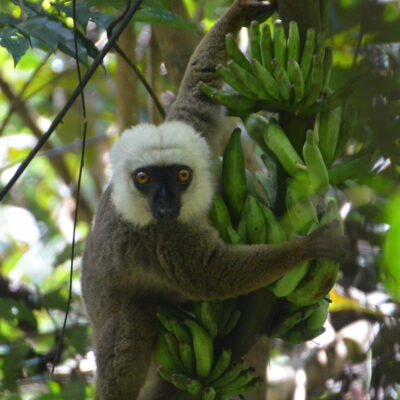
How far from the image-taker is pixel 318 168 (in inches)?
88.4

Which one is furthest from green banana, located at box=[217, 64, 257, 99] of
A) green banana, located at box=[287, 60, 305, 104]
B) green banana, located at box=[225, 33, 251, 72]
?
green banana, located at box=[287, 60, 305, 104]

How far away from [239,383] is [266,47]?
164 centimetres

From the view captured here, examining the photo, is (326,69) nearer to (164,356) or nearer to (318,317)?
(318,317)

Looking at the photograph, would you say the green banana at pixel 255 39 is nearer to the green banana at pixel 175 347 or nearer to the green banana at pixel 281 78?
the green banana at pixel 281 78

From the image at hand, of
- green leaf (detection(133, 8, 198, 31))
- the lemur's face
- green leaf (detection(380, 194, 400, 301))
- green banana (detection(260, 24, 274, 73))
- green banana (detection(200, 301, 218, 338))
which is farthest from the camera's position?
the lemur's face

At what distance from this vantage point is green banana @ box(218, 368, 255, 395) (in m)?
2.70

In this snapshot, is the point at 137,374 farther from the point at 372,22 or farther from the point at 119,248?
the point at 372,22

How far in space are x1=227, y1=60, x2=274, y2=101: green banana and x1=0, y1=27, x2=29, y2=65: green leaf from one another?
1.01 meters

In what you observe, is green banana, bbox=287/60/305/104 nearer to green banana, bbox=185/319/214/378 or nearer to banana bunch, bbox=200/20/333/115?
banana bunch, bbox=200/20/333/115

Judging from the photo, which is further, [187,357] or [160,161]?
[160,161]

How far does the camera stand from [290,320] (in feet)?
8.91

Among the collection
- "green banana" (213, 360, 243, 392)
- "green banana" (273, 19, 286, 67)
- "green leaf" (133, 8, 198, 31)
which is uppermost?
"green leaf" (133, 8, 198, 31)

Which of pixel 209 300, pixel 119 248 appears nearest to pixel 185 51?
pixel 119 248

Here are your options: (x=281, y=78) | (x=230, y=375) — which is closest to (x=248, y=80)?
(x=281, y=78)
